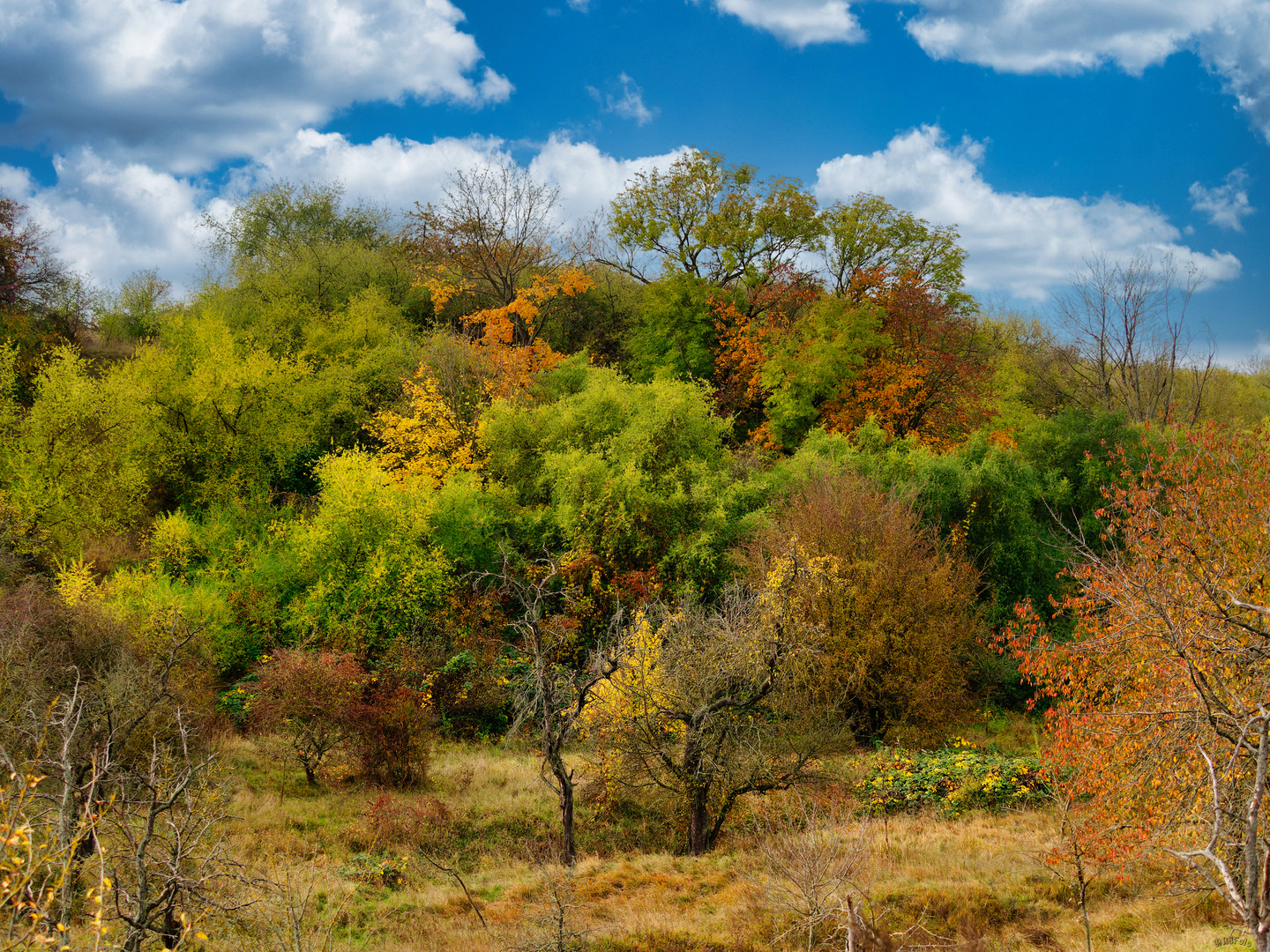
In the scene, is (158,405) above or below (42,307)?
below

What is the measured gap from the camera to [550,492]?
1089 inches

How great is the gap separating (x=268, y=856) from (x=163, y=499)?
21.8m

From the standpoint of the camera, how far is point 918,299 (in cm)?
3559

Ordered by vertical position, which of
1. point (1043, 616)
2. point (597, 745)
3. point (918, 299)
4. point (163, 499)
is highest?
point (918, 299)

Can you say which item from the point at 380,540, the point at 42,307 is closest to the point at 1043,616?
the point at 380,540

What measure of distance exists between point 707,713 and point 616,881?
3.16 metres

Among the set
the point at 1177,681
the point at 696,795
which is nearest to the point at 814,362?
the point at 696,795

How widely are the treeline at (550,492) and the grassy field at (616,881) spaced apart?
1509 mm

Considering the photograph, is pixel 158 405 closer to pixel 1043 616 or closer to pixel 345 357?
pixel 345 357

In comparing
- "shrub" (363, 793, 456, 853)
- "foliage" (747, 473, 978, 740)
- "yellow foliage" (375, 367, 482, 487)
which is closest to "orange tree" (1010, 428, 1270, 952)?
"foliage" (747, 473, 978, 740)

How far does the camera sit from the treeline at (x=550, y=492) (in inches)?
644

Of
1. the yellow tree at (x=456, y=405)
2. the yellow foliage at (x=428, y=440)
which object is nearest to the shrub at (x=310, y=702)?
the yellow tree at (x=456, y=405)

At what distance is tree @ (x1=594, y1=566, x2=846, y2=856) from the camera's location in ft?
48.3

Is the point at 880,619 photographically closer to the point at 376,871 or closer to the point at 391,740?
the point at 391,740
